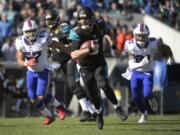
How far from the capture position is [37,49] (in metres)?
14.1

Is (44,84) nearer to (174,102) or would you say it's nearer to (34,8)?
(174,102)

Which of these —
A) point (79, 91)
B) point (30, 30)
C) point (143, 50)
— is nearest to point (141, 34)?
point (143, 50)

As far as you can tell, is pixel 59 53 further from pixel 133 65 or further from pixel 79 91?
pixel 133 65

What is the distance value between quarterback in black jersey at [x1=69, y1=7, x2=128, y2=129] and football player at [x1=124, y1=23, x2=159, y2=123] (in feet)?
4.18

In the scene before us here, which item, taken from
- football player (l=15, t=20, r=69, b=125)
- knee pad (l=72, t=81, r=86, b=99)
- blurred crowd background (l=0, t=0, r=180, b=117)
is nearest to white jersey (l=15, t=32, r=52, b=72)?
football player (l=15, t=20, r=69, b=125)

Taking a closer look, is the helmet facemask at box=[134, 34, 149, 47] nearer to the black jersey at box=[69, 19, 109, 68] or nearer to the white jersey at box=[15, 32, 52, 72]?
the black jersey at box=[69, 19, 109, 68]

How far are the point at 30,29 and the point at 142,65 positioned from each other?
7.64ft

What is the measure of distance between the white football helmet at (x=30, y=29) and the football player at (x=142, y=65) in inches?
73.9

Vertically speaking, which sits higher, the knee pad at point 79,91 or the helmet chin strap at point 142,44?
the helmet chin strap at point 142,44

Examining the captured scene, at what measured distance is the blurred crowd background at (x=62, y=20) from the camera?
2050 cm

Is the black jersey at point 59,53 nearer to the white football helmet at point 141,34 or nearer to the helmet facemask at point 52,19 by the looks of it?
the helmet facemask at point 52,19

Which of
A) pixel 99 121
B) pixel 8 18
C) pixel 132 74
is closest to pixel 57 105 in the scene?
pixel 132 74

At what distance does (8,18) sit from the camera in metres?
23.5

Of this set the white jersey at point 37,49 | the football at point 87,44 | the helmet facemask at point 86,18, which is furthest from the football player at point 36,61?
the football at point 87,44
